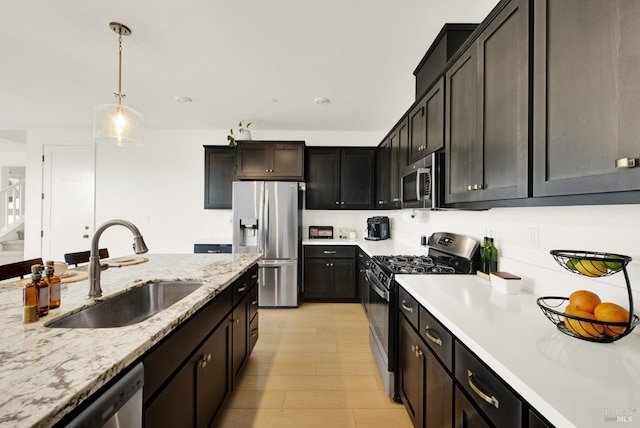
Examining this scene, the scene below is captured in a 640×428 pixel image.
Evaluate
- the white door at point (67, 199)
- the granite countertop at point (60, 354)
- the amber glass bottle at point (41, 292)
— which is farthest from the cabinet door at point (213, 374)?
the white door at point (67, 199)

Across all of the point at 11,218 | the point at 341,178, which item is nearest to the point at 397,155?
the point at 341,178

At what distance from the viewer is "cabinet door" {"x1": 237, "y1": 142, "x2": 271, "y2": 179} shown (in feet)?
12.4

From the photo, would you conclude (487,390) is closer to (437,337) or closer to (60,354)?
(437,337)

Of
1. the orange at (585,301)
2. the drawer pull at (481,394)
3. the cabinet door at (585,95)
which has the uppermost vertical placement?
the cabinet door at (585,95)

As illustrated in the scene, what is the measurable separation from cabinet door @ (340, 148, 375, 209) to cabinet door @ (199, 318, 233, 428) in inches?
108

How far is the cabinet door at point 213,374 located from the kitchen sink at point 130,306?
0.37m

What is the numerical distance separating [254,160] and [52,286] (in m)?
2.96

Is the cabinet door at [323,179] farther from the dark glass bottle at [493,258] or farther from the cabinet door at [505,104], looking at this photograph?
the cabinet door at [505,104]

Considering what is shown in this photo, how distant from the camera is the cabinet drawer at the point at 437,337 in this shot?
3.44ft

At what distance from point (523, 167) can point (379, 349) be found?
5.49ft

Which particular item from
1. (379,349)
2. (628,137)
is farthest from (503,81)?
(379,349)

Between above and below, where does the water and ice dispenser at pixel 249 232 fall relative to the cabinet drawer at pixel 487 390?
above

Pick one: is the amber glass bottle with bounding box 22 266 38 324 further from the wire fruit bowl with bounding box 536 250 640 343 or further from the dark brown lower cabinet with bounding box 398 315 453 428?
the wire fruit bowl with bounding box 536 250 640 343

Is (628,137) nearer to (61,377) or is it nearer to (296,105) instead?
(61,377)
